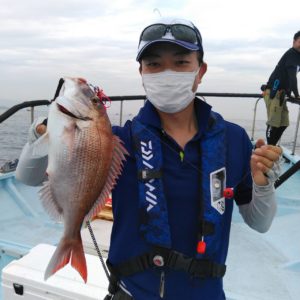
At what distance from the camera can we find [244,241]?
4.83 metres

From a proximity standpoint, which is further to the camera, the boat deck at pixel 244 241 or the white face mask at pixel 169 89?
the boat deck at pixel 244 241

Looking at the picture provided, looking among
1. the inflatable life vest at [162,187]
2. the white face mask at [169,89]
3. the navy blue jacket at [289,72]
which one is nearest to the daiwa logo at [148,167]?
the inflatable life vest at [162,187]

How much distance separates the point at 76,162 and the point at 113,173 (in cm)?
18

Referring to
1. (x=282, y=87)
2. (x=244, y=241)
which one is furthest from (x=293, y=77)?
(x=244, y=241)

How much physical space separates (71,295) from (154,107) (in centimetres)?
145

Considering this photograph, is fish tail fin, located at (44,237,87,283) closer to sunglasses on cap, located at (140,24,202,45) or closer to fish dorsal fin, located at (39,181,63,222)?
fish dorsal fin, located at (39,181,63,222)

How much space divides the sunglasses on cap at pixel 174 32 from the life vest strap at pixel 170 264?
105cm

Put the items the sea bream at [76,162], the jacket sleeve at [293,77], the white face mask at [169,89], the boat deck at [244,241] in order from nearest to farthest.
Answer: the sea bream at [76,162] → the white face mask at [169,89] → the boat deck at [244,241] → the jacket sleeve at [293,77]

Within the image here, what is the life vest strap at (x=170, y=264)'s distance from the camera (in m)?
1.78

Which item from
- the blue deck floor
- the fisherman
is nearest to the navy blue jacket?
the blue deck floor

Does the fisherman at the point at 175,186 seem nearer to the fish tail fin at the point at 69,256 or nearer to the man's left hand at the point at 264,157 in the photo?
the man's left hand at the point at 264,157

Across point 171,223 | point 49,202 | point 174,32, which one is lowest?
point 171,223

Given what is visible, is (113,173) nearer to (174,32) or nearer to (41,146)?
(41,146)

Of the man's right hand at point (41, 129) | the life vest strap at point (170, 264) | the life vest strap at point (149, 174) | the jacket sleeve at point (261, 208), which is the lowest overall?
the life vest strap at point (170, 264)
